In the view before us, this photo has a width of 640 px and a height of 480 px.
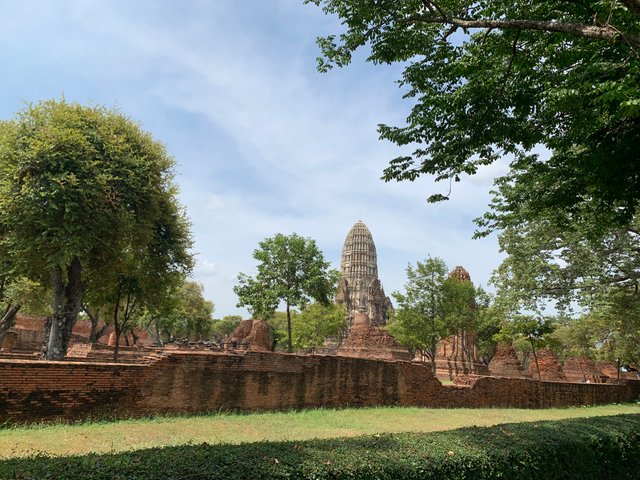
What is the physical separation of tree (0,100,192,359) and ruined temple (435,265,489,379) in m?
23.8

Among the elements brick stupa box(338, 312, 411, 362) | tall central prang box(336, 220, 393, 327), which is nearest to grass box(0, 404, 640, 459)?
brick stupa box(338, 312, 411, 362)

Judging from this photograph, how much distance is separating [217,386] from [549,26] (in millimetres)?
9372

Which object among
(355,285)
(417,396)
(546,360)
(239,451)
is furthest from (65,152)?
(355,285)

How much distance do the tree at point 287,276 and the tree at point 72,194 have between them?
25.9 feet

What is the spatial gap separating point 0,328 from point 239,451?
20.9 meters

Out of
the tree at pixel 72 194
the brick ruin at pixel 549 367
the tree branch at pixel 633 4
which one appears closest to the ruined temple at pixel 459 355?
the brick ruin at pixel 549 367

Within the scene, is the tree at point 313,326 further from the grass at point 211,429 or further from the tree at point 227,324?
the grass at point 211,429

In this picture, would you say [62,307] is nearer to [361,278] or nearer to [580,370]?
[580,370]

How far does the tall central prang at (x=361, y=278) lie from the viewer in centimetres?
6788

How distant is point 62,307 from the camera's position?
572 inches

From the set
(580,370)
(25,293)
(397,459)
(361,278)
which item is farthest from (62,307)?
(361,278)

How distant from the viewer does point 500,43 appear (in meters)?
6.77

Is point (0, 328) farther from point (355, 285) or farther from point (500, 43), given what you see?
point (355, 285)

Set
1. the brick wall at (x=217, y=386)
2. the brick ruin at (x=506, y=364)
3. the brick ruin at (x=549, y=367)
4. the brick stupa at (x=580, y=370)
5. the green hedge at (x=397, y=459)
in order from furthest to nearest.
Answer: the brick stupa at (x=580, y=370) → the brick ruin at (x=506, y=364) → the brick ruin at (x=549, y=367) → the brick wall at (x=217, y=386) → the green hedge at (x=397, y=459)
